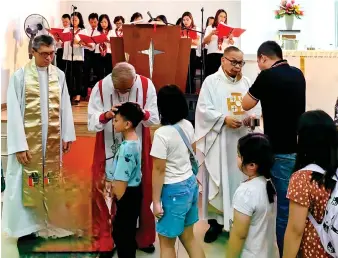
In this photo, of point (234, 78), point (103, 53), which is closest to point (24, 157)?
point (234, 78)

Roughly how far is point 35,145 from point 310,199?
2234 millimetres

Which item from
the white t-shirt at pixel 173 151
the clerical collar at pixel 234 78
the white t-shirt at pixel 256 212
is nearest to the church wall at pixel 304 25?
the clerical collar at pixel 234 78

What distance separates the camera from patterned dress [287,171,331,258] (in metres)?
1.84

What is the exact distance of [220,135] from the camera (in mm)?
3434

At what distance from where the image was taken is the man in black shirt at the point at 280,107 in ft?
8.96

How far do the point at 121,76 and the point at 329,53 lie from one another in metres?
4.22

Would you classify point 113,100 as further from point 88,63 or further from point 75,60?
point 88,63

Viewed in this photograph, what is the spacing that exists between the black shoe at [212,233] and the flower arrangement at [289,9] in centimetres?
511

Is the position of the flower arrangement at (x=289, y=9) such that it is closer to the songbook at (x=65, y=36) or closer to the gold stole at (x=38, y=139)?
the songbook at (x=65, y=36)

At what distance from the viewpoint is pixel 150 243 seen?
336 centimetres

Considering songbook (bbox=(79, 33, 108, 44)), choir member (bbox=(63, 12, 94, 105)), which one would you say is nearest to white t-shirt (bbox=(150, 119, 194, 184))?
songbook (bbox=(79, 33, 108, 44))

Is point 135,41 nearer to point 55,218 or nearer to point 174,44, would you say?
point 174,44

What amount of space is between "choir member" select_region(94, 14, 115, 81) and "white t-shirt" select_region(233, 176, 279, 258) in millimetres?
6129

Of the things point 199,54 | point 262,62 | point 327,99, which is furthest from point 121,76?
point 199,54
